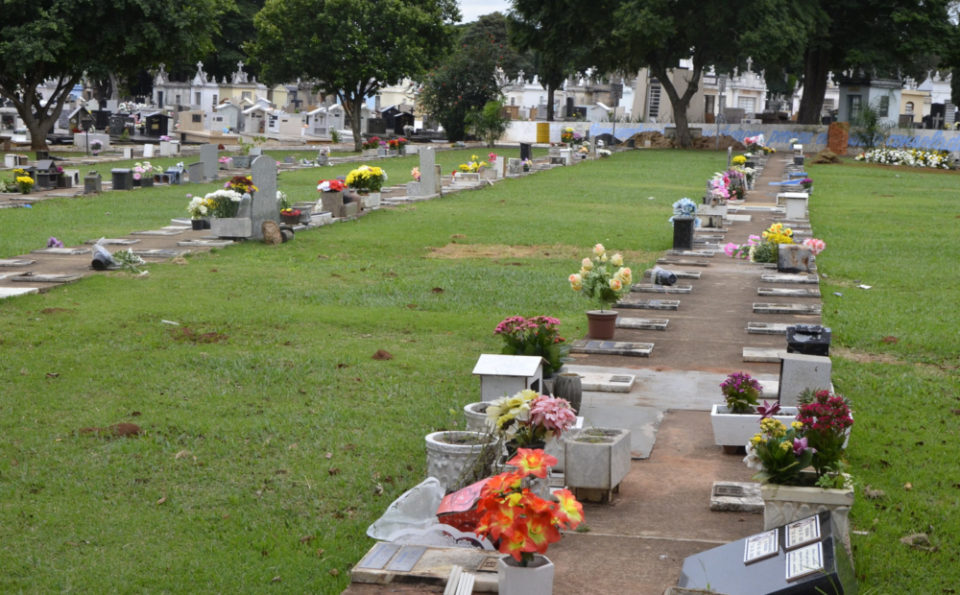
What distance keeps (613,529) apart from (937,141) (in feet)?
195

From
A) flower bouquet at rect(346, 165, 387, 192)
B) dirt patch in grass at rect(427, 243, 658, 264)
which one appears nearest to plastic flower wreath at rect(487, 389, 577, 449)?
dirt patch in grass at rect(427, 243, 658, 264)

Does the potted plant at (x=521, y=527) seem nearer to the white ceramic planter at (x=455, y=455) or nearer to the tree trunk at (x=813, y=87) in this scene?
the white ceramic planter at (x=455, y=455)

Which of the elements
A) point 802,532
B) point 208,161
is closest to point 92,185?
point 208,161

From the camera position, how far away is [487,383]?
8273mm

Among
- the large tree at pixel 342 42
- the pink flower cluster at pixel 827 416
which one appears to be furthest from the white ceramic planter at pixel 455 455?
the large tree at pixel 342 42

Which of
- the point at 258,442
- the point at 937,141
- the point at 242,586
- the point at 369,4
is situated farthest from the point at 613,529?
the point at 937,141

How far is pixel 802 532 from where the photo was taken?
570cm

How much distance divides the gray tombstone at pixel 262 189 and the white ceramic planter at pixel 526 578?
16.6 meters

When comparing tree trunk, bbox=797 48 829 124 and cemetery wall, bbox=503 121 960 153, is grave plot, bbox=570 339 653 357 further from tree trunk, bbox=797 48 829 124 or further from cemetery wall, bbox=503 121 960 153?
tree trunk, bbox=797 48 829 124

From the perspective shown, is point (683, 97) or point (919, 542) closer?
point (919, 542)

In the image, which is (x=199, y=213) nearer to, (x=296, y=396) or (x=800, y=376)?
(x=296, y=396)

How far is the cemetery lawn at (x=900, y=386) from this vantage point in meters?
6.54

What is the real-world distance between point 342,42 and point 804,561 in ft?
164

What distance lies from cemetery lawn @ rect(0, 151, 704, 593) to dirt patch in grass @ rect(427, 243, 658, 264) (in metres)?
0.13
